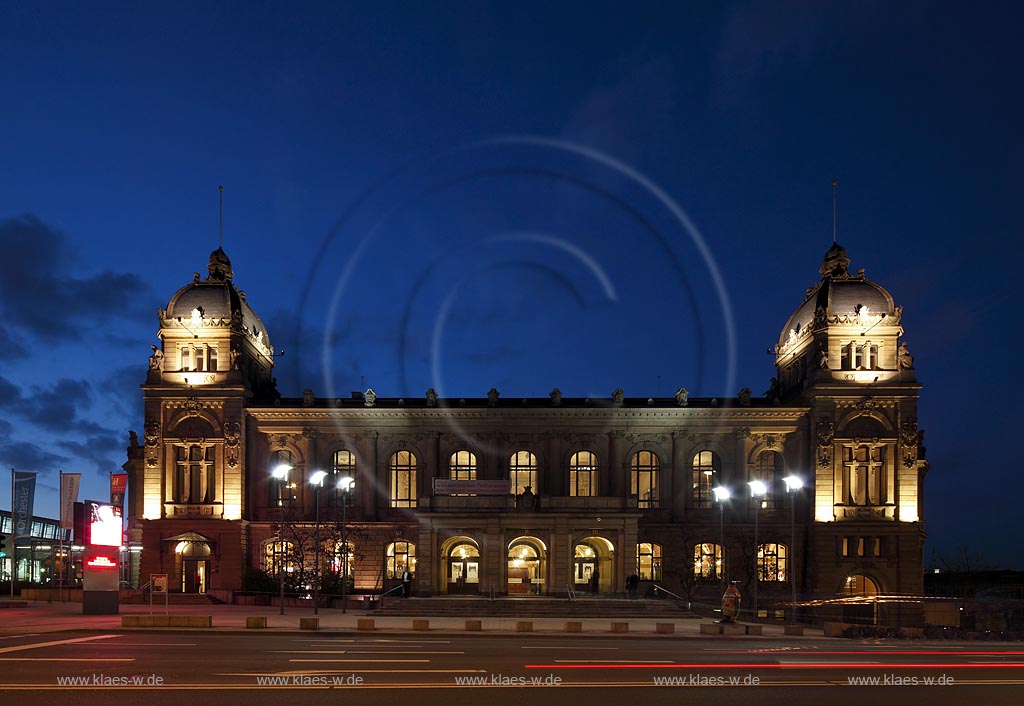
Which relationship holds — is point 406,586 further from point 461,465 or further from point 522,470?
point 522,470

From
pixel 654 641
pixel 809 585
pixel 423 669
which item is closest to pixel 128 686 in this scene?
pixel 423 669

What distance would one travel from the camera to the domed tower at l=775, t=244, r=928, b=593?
7144 centimetres

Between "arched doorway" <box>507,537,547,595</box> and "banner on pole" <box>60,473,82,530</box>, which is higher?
"banner on pole" <box>60,473,82,530</box>

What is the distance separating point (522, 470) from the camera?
76.7 metres

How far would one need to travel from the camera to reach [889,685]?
75.0 feet

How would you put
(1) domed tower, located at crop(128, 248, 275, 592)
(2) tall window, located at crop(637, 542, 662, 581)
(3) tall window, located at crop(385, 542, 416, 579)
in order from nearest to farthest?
(1) domed tower, located at crop(128, 248, 275, 592), (2) tall window, located at crop(637, 542, 662, 581), (3) tall window, located at crop(385, 542, 416, 579)

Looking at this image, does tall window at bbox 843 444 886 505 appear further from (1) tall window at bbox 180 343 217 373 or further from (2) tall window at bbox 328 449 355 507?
(1) tall window at bbox 180 343 217 373

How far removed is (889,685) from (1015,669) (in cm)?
681

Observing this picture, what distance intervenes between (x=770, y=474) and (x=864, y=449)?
729cm

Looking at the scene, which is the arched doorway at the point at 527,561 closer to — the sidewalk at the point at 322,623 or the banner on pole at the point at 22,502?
the sidewalk at the point at 322,623

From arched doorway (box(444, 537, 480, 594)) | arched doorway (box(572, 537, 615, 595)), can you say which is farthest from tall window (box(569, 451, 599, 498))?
arched doorway (box(444, 537, 480, 594))

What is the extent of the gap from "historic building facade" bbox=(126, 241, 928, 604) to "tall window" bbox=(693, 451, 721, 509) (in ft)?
0.52

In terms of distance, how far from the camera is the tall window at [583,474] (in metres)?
76.0

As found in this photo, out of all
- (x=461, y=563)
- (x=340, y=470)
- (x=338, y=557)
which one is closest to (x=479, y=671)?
(x=461, y=563)
